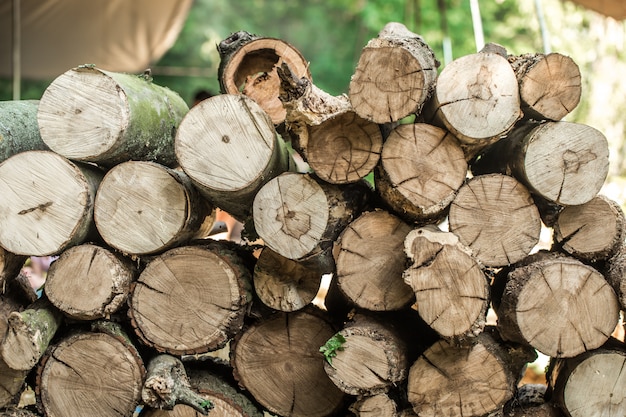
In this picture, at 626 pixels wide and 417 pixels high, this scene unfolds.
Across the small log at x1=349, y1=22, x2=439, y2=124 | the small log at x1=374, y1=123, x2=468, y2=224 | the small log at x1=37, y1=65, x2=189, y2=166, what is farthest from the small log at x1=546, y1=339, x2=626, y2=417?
the small log at x1=37, y1=65, x2=189, y2=166

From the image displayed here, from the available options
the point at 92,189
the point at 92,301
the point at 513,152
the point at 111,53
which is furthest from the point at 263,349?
the point at 111,53

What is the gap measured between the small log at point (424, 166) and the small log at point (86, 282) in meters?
1.11

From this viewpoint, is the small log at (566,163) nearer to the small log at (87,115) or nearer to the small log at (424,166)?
the small log at (424,166)

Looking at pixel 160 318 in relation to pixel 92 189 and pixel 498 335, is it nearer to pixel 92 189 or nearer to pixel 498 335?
pixel 92 189

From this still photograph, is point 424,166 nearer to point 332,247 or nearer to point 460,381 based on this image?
point 332,247

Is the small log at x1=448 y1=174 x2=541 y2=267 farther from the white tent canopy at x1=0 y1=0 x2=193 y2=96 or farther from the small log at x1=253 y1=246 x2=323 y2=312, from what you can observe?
the white tent canopy at x1=0 y1=0 x2=193 y2=96

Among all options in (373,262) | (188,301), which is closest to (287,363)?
(188,301)

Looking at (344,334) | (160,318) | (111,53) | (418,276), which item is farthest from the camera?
(111,53)

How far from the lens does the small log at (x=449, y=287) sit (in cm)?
200

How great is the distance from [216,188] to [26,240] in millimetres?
773

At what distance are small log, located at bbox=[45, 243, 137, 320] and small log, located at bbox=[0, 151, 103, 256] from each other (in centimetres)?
7

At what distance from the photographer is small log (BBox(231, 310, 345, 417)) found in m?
2.47

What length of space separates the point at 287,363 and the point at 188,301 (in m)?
0.49

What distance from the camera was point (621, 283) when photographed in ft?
6.99
